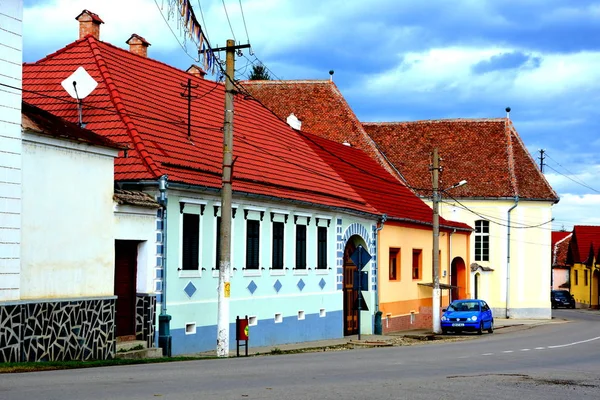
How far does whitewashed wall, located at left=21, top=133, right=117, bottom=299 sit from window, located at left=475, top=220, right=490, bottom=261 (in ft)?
133

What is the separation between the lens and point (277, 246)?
30359 millimetres

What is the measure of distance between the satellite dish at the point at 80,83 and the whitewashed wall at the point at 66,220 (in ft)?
13.0

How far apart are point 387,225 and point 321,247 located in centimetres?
644

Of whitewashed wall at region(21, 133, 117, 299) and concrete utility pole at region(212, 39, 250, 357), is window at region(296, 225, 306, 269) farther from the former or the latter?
whitewashed wall at region(21, 133, 117, 299)

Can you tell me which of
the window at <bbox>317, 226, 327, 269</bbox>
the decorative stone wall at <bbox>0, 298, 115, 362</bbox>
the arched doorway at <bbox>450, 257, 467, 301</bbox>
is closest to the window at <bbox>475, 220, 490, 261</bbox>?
the arched doorway at <bbox>450, 257, 467, 301</bbox>

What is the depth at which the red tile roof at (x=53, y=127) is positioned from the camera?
19.7 m

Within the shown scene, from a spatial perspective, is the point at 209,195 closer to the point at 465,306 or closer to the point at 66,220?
the point at 66,220

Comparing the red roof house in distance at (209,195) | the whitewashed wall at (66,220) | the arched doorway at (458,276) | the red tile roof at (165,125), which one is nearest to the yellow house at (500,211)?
the arched doorway at (458,276)

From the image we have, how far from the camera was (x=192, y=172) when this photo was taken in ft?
84.1

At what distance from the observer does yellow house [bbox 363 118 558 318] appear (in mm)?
58438

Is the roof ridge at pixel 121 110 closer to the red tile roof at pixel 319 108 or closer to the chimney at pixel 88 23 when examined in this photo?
the chimney at pixel 88 23

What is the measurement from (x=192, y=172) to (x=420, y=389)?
12462mm

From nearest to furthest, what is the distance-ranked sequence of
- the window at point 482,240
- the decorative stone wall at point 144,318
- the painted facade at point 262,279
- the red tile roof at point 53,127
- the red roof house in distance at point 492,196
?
the red tile roof at point 53,127, the decorative stone wall at point 144,318, the painted facade at point 262,279, the red roof house in distance at point 492,196, the window at point 482,240

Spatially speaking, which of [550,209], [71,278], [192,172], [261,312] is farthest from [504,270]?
[71,278]
